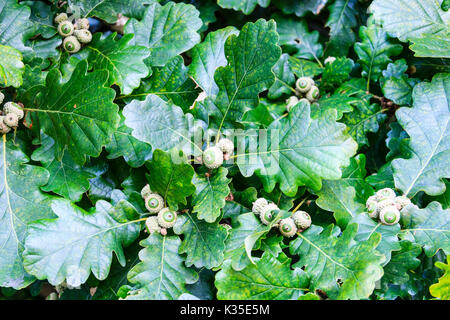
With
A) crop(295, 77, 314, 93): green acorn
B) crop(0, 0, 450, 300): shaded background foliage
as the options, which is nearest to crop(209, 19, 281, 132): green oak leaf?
crop(0, 0, 450, 300): shaded background foliage

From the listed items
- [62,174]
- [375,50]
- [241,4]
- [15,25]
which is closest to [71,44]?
[15,25]

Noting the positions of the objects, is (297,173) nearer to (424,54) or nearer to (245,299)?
(245,299)

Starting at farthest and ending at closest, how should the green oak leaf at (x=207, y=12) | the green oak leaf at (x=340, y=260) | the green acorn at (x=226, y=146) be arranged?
the green oak leaf at (x=207, y=12), the green acorn at (x=226, y=146), the green oak leaf at (x=340, y=260)

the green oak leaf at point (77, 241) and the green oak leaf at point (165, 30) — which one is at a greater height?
the green oak leaf at point (165, 30)

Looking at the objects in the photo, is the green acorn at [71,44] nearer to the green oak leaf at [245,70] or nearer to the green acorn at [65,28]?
the green acorn at [65,28]

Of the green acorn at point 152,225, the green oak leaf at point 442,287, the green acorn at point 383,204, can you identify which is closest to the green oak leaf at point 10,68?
the green acorn at point 152,225

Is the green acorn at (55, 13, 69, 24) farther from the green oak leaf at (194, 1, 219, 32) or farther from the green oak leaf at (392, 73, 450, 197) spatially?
the green oak leaf at (392, 73, 450, 197)

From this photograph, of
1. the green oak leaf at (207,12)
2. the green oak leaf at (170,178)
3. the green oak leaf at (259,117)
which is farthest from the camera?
the green oak leaf at (207,12)
